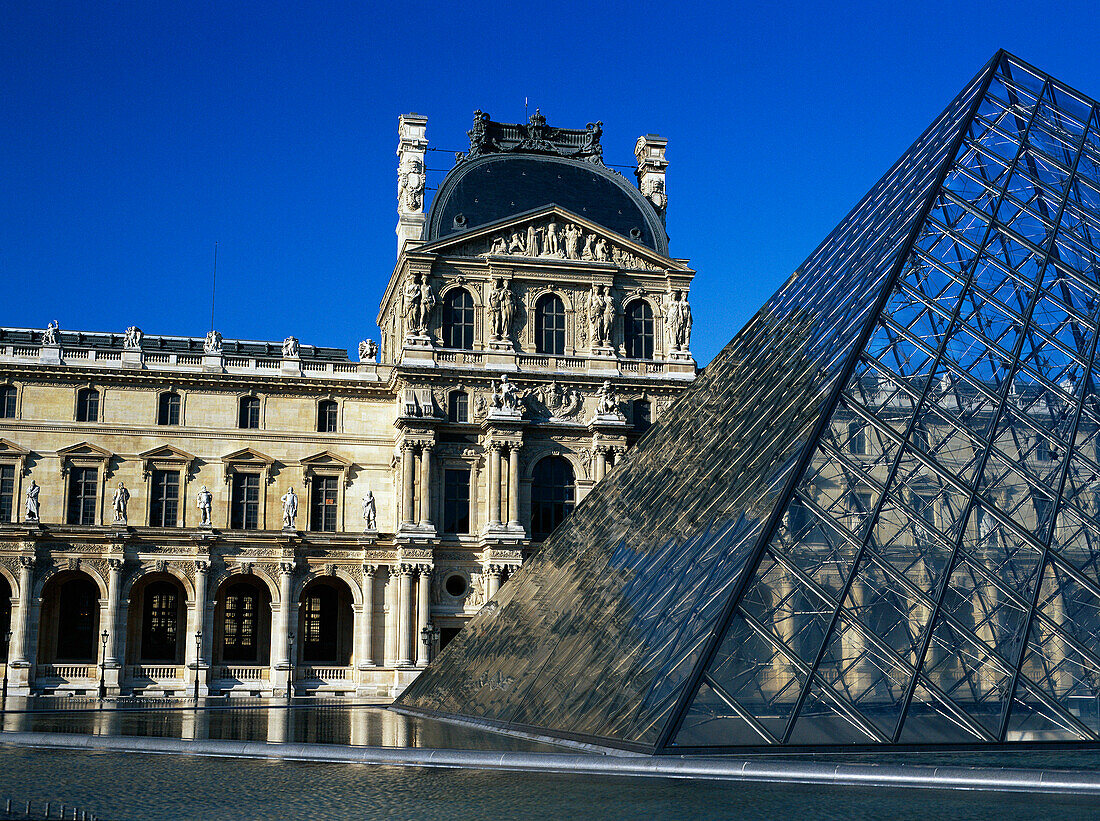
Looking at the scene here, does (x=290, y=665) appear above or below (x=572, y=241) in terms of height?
A: below

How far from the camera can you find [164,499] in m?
48.8

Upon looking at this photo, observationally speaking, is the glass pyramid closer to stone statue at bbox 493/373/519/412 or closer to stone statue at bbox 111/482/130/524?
stone statue at bbox 493/373/519/412

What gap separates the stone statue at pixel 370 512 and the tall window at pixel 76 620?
10792 millimetres

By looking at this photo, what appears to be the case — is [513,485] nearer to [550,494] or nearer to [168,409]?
[550,494]

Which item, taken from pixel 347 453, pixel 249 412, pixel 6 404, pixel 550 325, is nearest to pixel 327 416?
pixel 347 453

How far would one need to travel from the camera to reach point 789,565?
51.8 feet

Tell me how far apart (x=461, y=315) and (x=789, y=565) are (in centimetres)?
3509

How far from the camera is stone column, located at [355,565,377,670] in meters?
46.9

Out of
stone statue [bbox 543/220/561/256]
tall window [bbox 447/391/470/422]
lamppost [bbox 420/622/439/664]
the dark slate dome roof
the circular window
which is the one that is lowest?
lamppost [bbox 420/622/439/664]

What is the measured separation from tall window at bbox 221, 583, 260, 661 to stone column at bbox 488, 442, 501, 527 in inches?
398

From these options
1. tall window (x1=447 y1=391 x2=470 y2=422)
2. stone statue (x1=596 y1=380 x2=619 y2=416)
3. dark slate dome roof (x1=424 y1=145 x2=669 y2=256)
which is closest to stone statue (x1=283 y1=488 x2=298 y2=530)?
tall window (x1=447 y1=391 x2=470 y2=422)

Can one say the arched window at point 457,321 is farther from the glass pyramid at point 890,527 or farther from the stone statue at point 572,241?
the glass pyramid at point 890,527

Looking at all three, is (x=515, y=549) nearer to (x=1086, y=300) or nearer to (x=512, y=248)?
(x=512, y=248)

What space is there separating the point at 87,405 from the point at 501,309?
16430mm
